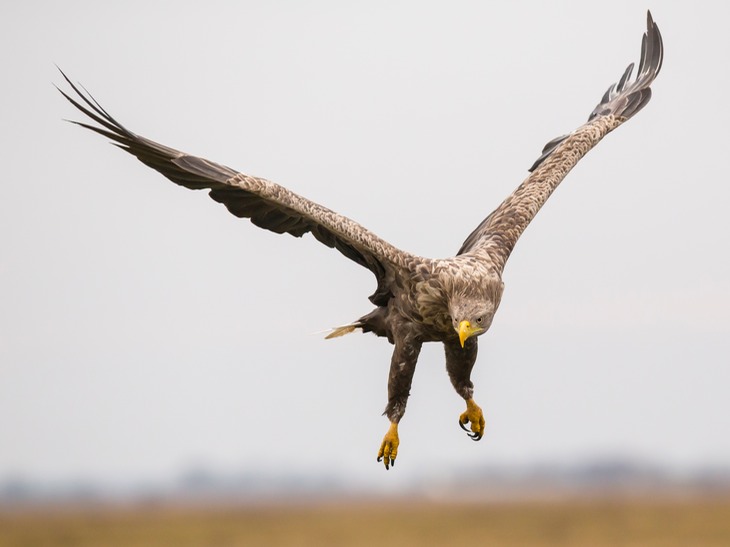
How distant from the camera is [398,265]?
37.5 ft

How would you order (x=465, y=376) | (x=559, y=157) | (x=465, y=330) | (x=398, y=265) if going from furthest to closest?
(x=559, y=157)
(x=465, y=376)
(x=398, y=265)
(x=465, y=330)

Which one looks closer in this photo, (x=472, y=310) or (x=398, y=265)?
(x=472, y=310)

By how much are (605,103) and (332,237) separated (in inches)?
193

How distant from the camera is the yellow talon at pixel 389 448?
11395 millimetres

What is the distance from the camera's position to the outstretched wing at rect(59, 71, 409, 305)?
11352 millimetres

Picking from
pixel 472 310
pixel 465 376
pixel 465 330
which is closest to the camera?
pixel 465 330

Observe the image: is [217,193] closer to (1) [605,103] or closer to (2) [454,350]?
(2) [454,350]

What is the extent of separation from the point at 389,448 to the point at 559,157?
158 inches

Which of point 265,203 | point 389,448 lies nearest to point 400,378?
point 389,448

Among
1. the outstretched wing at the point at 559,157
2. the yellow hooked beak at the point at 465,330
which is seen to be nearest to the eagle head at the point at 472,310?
the yellow hooked beak at the point at 465,330

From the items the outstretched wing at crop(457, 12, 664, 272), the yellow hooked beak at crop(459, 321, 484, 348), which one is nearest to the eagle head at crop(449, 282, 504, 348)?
the yellow hooked beak at crop(459, 321, 484, 348)

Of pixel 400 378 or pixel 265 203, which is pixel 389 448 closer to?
pixel 400 378

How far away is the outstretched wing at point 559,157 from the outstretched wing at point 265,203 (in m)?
0.96

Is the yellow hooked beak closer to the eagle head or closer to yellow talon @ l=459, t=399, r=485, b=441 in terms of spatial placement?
the eagle head
